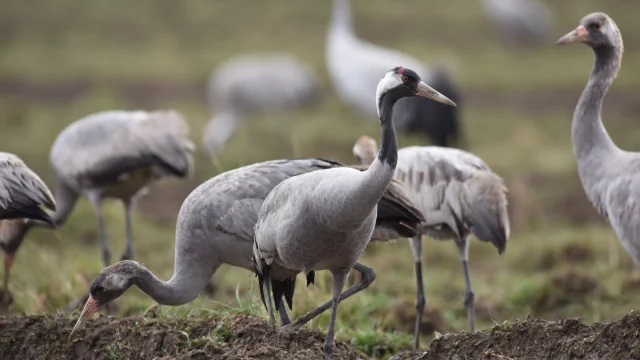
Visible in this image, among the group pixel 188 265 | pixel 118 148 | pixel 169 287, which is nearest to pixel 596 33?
pixel 188 265

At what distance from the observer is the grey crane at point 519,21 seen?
60.6 feet

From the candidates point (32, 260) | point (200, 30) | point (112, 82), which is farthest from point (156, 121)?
point (200, 30)

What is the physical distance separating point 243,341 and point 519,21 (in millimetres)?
14972

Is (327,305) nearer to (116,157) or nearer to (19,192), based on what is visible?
(19,192)

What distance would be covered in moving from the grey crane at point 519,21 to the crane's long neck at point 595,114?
519 inches

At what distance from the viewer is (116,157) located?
6633mm

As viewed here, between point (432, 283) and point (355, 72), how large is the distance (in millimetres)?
4077

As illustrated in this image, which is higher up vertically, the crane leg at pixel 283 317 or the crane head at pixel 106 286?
the crane head at pixel 106 286

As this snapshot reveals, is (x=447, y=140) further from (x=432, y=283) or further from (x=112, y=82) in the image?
(x=112, y=82)

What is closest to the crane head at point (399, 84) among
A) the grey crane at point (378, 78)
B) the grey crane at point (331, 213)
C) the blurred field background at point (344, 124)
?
the grey crane at point (331, 213)

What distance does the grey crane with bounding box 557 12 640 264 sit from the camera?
5.05 metres

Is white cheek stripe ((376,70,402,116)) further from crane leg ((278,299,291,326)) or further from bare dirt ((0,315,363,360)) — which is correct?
crane leg ((278,299,291,326))

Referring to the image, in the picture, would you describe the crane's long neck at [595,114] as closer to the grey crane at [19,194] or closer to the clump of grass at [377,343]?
the clump of grass at [377,343]

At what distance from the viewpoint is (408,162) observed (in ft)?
19.0
